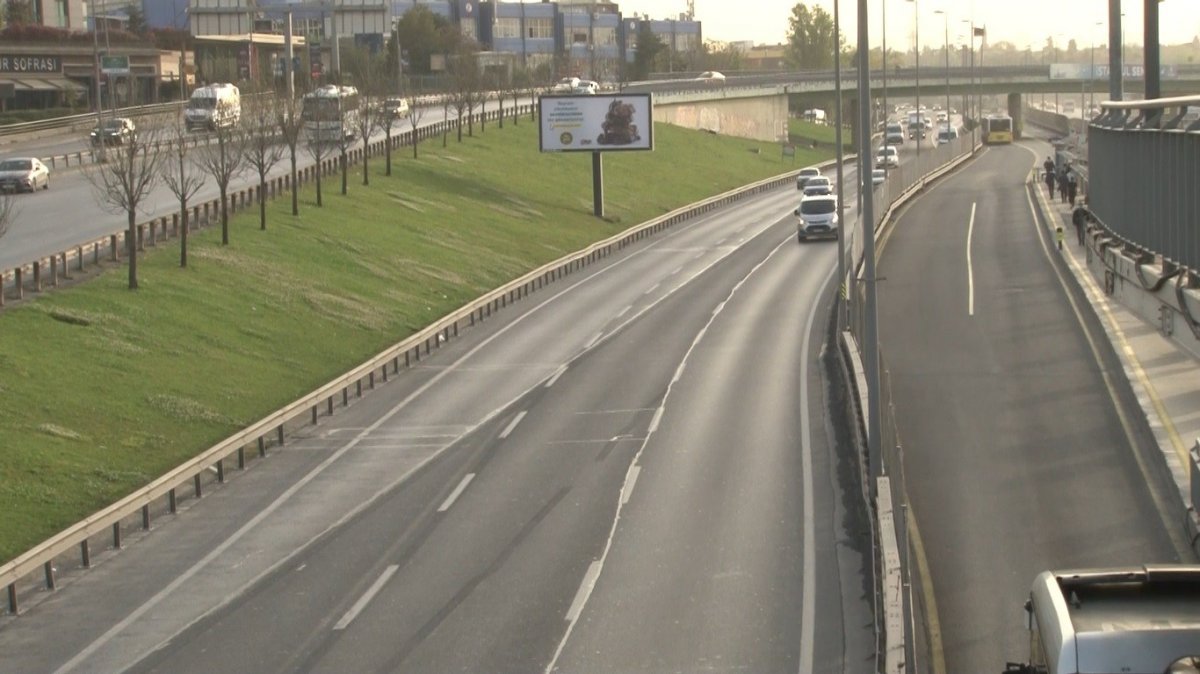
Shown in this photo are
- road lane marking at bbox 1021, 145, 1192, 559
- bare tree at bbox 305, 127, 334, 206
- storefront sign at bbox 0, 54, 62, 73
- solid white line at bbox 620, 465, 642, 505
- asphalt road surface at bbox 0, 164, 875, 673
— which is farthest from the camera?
storefront sign at bbox 0, 54, 62, 73

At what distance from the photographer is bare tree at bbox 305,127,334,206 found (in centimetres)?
5956

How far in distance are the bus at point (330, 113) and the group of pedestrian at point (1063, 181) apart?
94.7ft

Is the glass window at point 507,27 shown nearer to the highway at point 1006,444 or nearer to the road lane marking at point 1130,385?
the road lane marking at point 1130,385

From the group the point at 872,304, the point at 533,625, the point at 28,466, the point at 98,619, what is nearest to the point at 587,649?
the point at 533,625

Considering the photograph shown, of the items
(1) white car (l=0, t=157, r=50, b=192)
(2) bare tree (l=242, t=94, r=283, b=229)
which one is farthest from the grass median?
(1) white car (l=0, t=157, r=50, b=192)

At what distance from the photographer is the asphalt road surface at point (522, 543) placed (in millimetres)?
18859

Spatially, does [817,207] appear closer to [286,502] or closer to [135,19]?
[286,502]

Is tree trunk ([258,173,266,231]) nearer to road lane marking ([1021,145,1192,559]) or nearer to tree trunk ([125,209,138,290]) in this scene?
tree trunk ([125,209,138,290])

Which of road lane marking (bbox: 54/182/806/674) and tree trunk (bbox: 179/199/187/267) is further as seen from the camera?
tree trunk (bbox: 179/199/187/267)

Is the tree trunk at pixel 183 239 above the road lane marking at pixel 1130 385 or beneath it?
above

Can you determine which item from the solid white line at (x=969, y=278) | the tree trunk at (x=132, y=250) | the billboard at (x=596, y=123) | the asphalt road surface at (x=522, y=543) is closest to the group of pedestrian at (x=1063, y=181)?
the solid white line at (x=969, y=278)

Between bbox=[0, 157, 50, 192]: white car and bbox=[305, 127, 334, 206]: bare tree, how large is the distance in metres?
9.70

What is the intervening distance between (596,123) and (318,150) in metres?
17.1

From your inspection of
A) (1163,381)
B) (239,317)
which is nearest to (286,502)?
(239,317)
